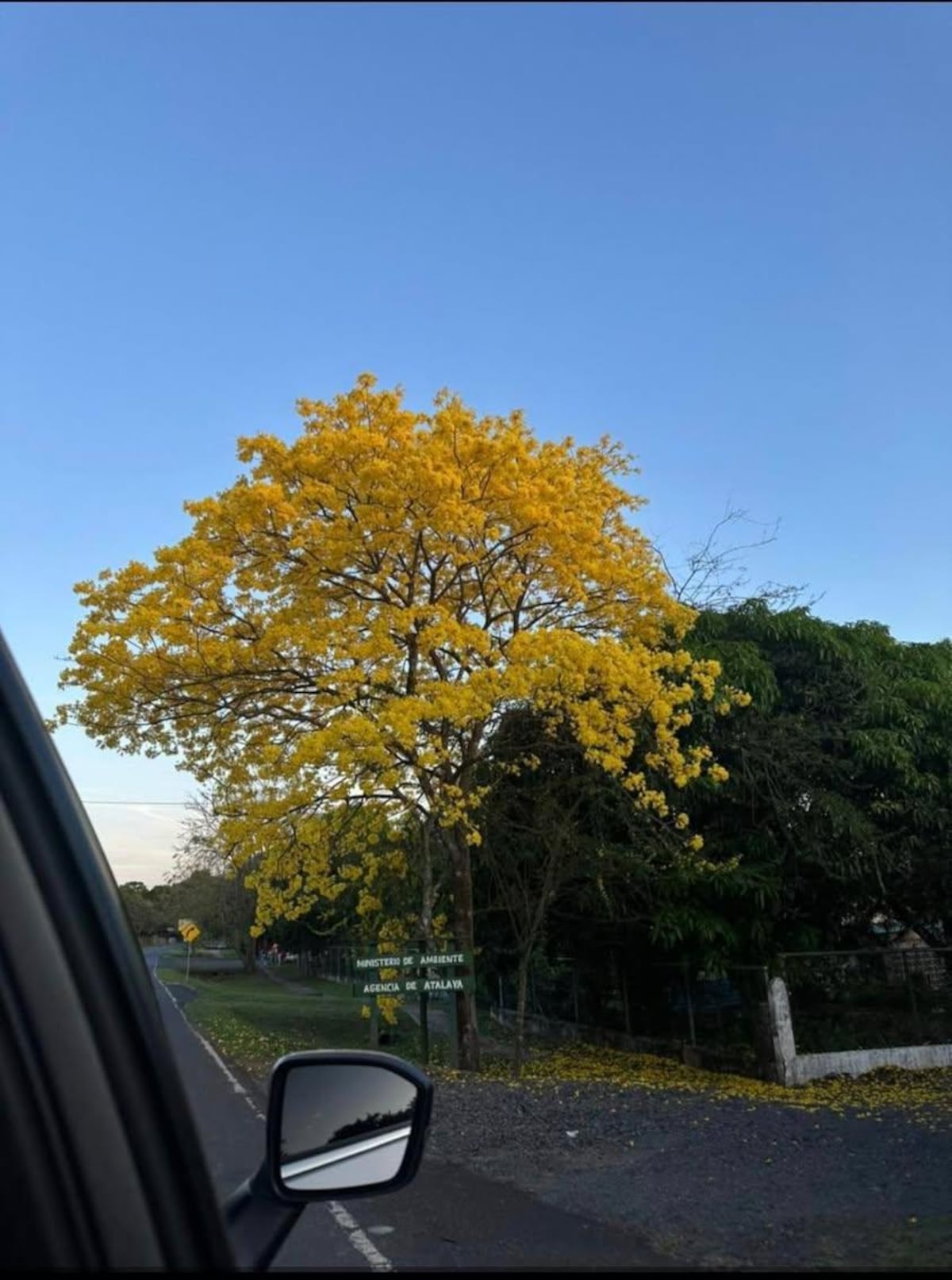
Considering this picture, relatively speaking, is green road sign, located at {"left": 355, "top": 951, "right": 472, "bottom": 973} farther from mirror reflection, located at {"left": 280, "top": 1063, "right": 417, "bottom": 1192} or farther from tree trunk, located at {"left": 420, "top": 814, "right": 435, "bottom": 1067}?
mirror reflection, located at {"left": 280, "top": 1063, "right": 417, "bottom": 1192}

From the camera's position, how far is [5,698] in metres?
1.40

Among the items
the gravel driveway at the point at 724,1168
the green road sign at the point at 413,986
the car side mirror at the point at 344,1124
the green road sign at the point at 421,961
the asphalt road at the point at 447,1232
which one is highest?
the car side mirror at the point at 344,1124

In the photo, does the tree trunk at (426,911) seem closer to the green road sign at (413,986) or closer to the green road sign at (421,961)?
the green road sign at (413,986)

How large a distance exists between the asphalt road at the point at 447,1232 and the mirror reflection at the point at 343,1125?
3.51 metres

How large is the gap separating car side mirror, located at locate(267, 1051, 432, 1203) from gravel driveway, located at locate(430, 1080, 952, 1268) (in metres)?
4.40

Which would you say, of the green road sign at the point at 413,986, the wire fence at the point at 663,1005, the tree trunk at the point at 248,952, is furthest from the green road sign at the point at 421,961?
the tree trunk at the point at 248,952

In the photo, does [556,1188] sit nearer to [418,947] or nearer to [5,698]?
[5,698]

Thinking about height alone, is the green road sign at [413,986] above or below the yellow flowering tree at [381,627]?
below

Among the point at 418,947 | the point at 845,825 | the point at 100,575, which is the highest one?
the point at 100,575

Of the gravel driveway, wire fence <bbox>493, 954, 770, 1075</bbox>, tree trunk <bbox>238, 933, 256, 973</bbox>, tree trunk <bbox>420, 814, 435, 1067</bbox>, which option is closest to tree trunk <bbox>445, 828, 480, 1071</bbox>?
tree trunk <bbox>420, 814, 435, 1067</bbox>

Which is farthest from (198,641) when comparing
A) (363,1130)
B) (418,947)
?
(363,1130)

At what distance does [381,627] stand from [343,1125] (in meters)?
11.0

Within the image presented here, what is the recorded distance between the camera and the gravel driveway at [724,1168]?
6.09 m

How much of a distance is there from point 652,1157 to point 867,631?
13.1 metres
